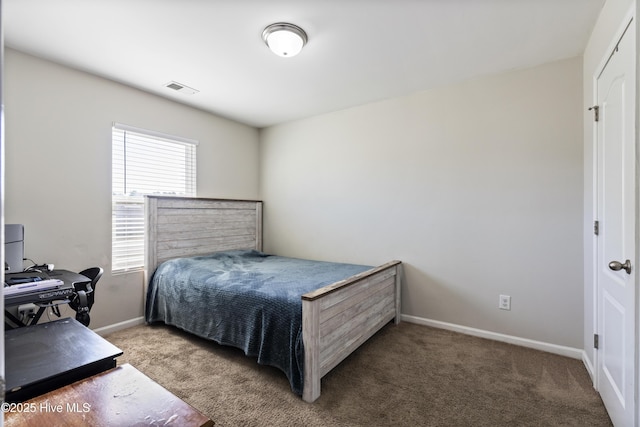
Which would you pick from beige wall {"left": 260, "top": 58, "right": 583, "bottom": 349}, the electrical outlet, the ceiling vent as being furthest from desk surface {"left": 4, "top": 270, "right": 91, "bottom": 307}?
the electrical outlet

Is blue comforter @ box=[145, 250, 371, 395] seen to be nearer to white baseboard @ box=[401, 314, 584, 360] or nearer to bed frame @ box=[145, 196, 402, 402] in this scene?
bed frame @ box=[145, 196, 402, 402]

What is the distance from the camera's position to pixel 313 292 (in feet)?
6.73

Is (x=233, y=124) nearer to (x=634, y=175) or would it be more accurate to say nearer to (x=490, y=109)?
(x=490, y=109)

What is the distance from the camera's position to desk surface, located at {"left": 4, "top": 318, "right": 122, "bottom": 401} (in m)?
0.98

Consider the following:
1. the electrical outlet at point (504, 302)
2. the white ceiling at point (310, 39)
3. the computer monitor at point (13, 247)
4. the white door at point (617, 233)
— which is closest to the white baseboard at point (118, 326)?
the computer monitor at point (13, 247)

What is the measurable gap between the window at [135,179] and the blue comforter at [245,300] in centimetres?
38

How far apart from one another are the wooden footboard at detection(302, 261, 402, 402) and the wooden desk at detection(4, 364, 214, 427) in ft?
3.51

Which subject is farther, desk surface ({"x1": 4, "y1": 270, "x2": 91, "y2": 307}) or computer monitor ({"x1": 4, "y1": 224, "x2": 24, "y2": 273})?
computer monitor ({"x1": 4, "y1": 224, "x2": 24, "y2": 273})

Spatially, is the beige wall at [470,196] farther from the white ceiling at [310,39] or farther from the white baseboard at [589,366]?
the white ceiling at [310,39]

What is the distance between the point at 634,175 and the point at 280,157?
3.56 metres

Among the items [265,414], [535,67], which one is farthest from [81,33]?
[535,67]

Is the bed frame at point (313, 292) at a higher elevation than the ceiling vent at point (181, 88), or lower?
lower

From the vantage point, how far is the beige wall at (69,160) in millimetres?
2412

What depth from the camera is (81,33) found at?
7.16ft
